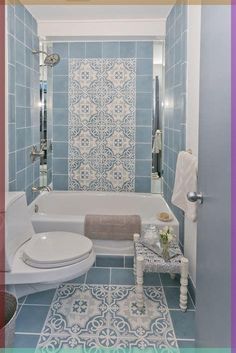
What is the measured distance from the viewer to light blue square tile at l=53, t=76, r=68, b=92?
11.8 ft

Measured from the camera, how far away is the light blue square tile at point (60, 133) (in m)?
3.67

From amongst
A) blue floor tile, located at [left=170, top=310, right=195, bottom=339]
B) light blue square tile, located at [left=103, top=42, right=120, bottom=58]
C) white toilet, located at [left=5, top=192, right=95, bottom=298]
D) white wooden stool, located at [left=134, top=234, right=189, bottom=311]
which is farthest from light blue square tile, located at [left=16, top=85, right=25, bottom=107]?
blue floor tile, located at [left=170, top=310, right=195, bottom=339]

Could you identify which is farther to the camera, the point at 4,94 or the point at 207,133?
the point at 4,94

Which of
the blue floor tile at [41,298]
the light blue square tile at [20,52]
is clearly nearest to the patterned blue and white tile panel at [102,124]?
the light blue square tile at [20,52]

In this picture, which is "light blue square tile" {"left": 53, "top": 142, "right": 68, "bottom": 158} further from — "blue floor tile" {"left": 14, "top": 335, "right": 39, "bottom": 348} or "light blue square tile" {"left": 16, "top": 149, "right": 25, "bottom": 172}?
"blue floor tile" {"left": 14, "top": 335, "right": 39, "bottom": 348}

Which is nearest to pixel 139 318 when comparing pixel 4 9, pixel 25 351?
pixel 25 351

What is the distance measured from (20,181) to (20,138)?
0.39 m

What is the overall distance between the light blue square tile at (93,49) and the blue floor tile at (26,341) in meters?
2.84

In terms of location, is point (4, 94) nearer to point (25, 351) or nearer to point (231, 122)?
point (25, 351)

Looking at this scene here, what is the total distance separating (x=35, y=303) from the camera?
2.19 meters

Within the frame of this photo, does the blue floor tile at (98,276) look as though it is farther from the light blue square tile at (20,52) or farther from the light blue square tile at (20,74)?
the light blue square tile at (20,52)

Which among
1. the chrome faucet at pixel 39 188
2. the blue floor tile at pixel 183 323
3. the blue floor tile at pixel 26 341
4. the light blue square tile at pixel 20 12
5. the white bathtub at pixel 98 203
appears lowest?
the blue floor tile at pixel 26 341

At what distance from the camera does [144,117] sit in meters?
A: 3.62

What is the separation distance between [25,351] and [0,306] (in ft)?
0.89
